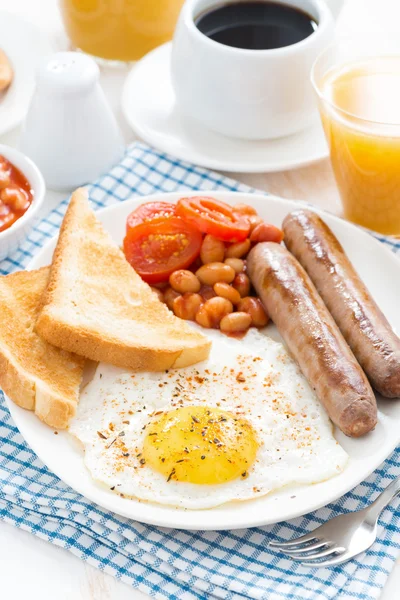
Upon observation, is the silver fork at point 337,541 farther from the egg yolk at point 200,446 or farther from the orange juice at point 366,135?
the orange juice at point 366,135

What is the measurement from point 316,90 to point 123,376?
1554 millimetres

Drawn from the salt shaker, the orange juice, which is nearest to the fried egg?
the orange juice

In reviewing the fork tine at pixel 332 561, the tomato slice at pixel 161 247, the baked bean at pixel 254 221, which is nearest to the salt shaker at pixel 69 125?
the tomato slice at pixel 161 247

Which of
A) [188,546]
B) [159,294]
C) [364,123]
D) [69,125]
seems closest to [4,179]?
[69,125]

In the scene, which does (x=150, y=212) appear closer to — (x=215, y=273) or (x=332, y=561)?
(x=215, y=273)

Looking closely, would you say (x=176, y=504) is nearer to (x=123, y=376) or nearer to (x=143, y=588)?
(x=143, y=588)

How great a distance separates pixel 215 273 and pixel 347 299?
0.57 m

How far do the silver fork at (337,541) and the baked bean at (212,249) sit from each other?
122 centimetres

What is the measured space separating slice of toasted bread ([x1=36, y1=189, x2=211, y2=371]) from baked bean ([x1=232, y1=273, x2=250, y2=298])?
0.32 meters

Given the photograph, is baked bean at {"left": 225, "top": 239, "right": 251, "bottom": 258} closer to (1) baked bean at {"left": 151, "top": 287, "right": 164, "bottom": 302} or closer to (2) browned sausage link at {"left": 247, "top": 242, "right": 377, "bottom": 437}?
(2) browned sausage link at {"left": 247, "top": 242, "right": 377, "bottom": 437}

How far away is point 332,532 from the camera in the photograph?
2.57m

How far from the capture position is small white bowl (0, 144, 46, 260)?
11.6ft

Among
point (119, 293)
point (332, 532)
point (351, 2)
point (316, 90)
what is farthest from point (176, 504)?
point (351, 2)

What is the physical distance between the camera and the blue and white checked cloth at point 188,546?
2.48 m
